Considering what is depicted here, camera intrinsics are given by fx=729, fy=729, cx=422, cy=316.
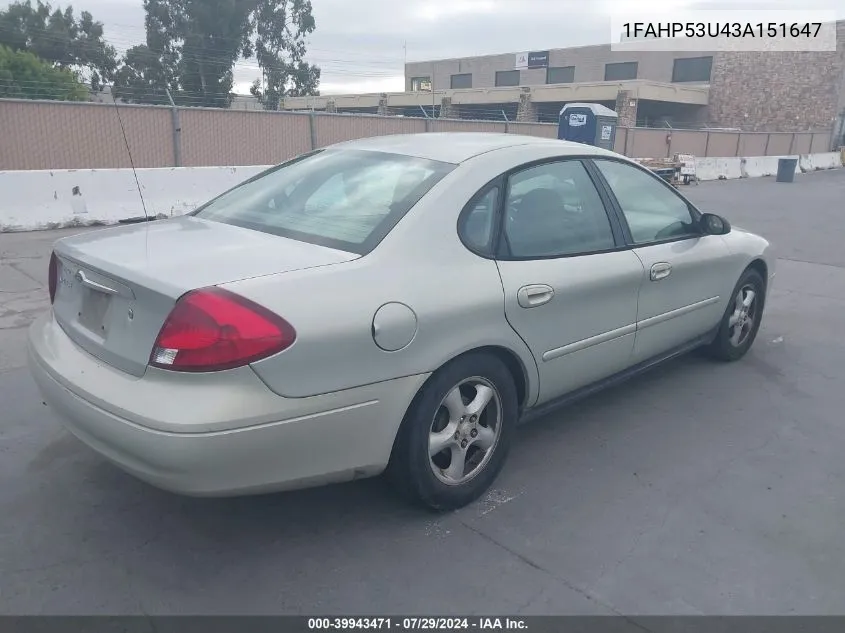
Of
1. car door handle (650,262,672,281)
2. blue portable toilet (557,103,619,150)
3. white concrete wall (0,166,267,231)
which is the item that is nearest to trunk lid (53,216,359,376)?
car door handle (650,262,672,281)

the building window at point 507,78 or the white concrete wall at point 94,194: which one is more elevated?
the building window at point 507,78

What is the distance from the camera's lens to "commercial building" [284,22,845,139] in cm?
4281

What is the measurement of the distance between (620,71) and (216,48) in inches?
1129

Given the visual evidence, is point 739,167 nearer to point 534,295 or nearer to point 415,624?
point 534,295

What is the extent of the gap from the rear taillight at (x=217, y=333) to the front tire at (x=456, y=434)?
0.70m

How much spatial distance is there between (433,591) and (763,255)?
3783 mm

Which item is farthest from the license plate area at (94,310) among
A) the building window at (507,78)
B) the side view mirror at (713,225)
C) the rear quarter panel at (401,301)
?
the building window at (507,78)

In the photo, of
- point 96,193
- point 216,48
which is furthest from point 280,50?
point 96,193

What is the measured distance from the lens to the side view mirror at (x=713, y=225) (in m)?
4.54

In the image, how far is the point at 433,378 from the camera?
9.59ft

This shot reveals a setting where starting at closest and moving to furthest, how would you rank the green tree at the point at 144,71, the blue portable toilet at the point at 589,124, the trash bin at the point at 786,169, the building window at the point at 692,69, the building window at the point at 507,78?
the blue portable toilet at the point at 589,124 < the trash bin at the point at 786,169 < the green tree at the point at 144,71 < the building window at the point at 692,69 < the building window at the point at 507,78

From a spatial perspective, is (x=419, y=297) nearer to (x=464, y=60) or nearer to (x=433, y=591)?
(x=433, y=591)

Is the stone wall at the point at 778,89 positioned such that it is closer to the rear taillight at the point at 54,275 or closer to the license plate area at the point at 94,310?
the rear taillight at the point at 54,275

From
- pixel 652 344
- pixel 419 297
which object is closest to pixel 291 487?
pixel 419 297
